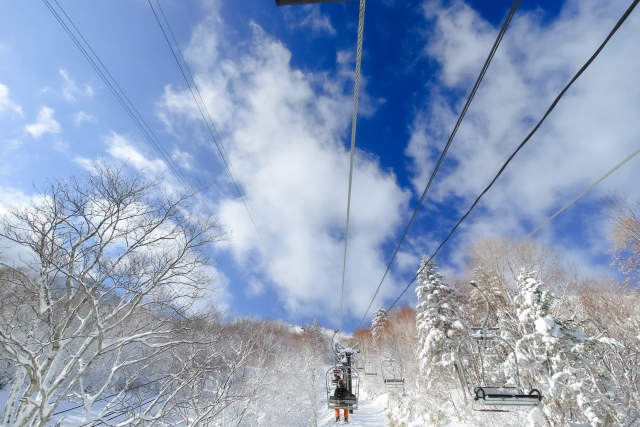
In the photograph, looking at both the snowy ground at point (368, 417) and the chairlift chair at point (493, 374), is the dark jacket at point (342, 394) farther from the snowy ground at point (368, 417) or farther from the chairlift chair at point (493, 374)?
the snowy ground at point (368, 417)

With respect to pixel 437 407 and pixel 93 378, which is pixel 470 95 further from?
pixel 93 378

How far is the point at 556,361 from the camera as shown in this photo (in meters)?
11.9

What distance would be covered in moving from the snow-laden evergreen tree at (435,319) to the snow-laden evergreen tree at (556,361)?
7879mm

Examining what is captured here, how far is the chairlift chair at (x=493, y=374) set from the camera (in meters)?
6.20

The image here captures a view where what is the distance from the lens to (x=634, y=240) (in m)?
17.4

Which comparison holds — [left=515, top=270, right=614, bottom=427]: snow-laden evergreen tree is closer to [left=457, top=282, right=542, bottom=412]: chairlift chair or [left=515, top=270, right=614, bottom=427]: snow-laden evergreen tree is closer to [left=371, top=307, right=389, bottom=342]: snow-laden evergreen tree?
[left=457, top=282, right=542, bottom=412]: chairlift chair

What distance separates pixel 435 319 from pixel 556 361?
1097 cm

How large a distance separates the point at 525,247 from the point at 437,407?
13017mm

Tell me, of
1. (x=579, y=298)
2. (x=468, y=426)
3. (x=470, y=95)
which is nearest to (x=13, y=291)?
(x=470, y=95)

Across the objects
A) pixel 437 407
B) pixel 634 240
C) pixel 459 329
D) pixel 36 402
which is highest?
pixel 634 240

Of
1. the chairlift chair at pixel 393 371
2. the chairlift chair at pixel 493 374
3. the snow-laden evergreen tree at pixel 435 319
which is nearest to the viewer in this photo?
the chairlift chair at pixel 493 374

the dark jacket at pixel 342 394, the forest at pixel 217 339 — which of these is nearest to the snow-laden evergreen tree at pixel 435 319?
the forest at pixel 217 339

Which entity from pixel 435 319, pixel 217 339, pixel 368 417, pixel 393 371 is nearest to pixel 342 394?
pixel 217 339

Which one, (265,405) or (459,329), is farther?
(265,405)
